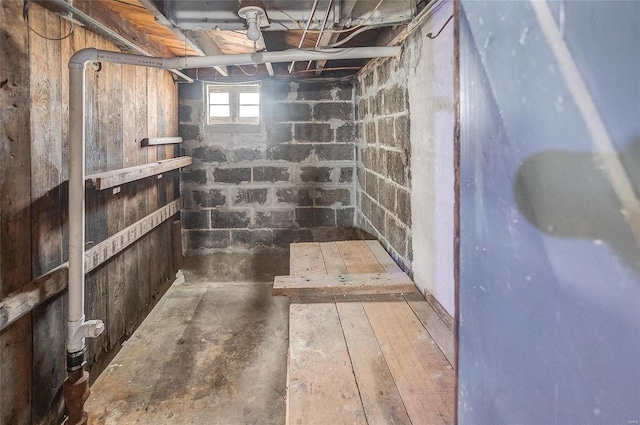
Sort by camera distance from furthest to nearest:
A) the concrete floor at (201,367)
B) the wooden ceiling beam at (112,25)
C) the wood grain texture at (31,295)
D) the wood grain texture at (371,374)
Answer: the concrete floor at (201,367)
the wooden ceiling beam at (112,25)
the wood grain texture at (31,295)
the wood grain texture at (371,374)

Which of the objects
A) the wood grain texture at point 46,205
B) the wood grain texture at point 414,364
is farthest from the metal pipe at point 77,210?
the wood grain texture at point 414,364

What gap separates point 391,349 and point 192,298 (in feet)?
8.98

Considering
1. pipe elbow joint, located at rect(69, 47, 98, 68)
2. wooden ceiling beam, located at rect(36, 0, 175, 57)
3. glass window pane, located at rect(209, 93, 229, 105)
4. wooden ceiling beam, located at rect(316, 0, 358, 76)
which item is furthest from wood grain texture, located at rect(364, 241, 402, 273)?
glass window pane, located at rect(209, 93, 229, 105)

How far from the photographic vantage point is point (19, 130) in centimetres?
164

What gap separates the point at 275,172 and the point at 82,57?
2.23 m

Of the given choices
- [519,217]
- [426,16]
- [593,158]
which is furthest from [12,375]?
[426,16]

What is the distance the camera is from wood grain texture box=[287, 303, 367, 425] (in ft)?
3.50

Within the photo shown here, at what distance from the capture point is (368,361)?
1.33m

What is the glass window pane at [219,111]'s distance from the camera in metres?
3.97

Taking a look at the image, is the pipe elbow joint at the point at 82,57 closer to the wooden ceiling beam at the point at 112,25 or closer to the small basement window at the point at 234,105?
the wooden ceiling beam at the point at 112,25

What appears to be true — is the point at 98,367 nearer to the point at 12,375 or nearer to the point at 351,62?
the point at 12,375

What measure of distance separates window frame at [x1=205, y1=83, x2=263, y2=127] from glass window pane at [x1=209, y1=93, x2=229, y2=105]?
0.03 m

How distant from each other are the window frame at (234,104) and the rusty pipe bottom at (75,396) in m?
2.60

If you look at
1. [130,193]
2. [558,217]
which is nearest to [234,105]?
[130,193]
